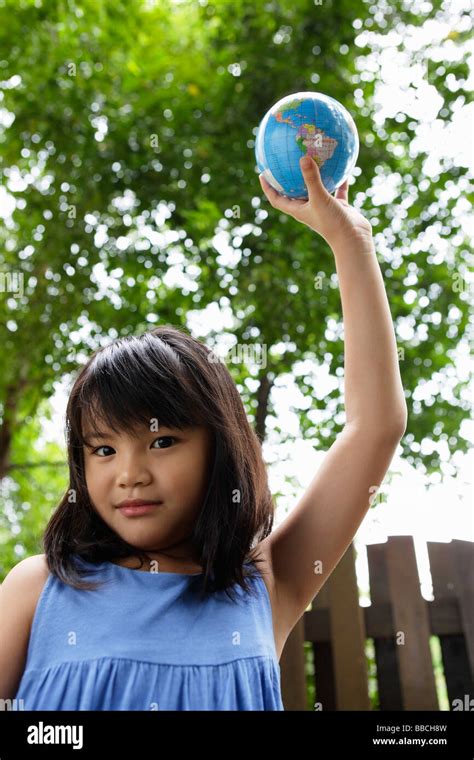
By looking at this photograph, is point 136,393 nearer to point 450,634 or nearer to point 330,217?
point 330,217

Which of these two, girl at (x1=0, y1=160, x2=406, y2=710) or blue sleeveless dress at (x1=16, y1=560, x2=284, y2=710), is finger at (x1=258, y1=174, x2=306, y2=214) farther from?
blue sleeveless dress at (x1=16, y1=560, x2=284, y2=710)

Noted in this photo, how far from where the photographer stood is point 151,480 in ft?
3.65

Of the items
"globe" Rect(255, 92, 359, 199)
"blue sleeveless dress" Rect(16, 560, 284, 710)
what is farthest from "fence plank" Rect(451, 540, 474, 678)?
"globe" Rect(255, 92, 359, 199)

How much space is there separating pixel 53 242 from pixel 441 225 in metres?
1.91

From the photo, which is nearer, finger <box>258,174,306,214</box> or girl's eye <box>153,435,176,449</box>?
girl's eye <box>153,435,176,449</box>

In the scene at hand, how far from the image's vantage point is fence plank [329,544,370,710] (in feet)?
6.23

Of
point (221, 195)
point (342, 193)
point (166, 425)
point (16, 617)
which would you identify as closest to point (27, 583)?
point (16, 617)

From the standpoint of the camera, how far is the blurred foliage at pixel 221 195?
11.1 ft

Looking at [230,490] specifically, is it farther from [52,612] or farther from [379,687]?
[379,687]

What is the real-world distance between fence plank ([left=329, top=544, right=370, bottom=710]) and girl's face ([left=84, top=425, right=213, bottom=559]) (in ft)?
2.97

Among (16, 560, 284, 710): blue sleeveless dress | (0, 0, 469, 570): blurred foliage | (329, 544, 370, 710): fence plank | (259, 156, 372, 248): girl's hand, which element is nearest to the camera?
(16, 560, 284, 710): blue sleeveless dress
